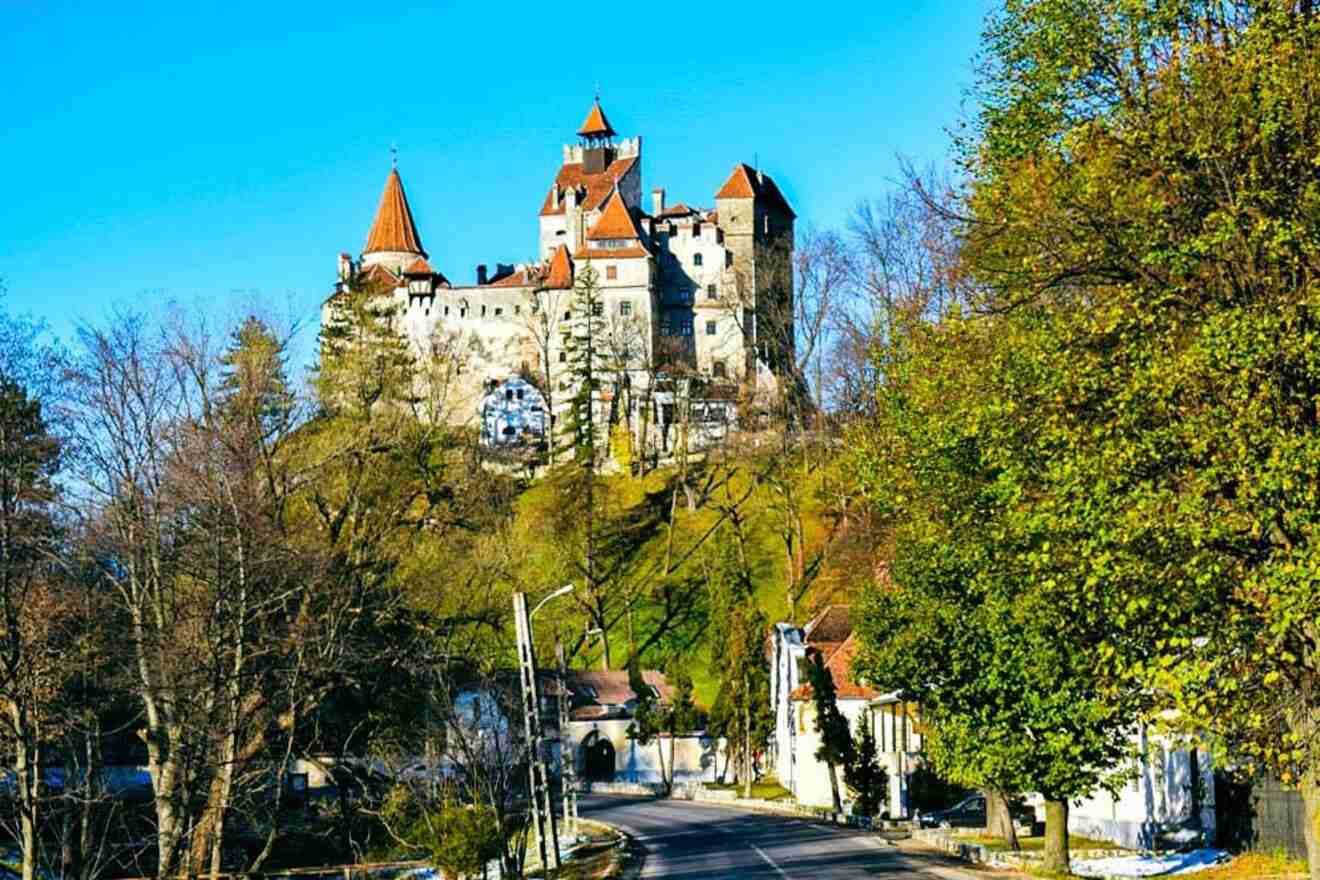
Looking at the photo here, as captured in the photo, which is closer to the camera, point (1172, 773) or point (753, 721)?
point (1172, 773)

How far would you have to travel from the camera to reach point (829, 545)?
3027 inches

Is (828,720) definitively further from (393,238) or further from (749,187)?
(393,238)

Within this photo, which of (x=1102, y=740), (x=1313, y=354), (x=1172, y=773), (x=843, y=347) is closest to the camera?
(x=1313, y=354)

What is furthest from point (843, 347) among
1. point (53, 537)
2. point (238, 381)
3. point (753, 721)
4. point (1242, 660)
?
point (1242, 660)

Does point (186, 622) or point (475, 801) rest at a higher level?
point (186, 622)

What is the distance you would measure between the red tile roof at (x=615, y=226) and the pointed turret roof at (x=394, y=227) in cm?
1981

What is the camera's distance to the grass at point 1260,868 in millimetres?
24328

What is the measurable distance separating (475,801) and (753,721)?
28.4 m

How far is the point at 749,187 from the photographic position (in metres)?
118

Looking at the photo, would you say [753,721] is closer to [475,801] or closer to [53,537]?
[475,801]

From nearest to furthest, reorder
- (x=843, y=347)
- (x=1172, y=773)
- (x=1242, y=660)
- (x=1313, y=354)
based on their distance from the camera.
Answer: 1. (x=1313, y=354)
2. (x=1242, y=660)
3. (x=1172, y=773)
4. (x=843, y=347)

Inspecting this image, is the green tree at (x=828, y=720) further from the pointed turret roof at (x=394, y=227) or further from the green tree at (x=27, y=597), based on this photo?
the pointed turret roof at (x=394, y=227)

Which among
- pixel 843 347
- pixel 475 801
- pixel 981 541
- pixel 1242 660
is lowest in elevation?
pixel 475 801

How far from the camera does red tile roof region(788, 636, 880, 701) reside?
52.1 metres
